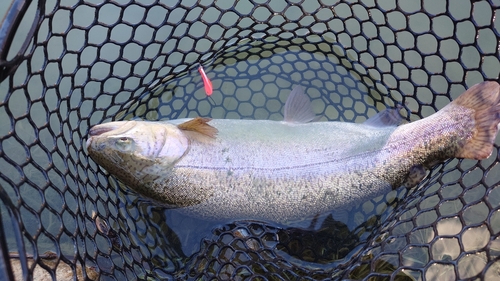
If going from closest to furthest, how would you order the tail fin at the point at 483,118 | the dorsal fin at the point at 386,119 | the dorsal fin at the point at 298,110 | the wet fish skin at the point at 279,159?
the tail fin at the point at 483,118 < the wet fish skin at the point at 279,159 < the dorsal fin at the point at 386,119 < the dorsal fin at the point at 298,110

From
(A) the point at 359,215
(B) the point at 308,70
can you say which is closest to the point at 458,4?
(B) the point at 308,70

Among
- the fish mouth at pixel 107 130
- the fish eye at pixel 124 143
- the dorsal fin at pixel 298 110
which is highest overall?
the fish mouth at pixel 107 130

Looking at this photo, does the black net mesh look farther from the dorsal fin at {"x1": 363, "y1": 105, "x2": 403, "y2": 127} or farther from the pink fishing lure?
the dorsal fin at {"x1": 363, "y1": 105, "x2": 403, "y2": 127}

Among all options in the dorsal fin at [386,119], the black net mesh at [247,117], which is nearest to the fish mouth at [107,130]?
the black net mesh at [247,117]

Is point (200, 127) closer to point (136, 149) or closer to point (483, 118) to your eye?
point (136, 149)

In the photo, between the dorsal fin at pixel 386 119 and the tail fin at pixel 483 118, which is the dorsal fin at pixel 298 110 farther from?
the tail fin at pixel 483 118

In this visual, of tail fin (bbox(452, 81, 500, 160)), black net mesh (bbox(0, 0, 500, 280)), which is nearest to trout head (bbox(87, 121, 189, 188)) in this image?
black net mesh (bbox(0, 0, 500, 280))

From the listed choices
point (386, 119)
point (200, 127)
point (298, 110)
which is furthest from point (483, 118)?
point (200, 127)
